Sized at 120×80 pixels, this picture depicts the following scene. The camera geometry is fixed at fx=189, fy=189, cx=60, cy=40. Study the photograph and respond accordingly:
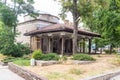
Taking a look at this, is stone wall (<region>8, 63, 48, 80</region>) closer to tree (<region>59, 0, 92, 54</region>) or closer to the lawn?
the lawn

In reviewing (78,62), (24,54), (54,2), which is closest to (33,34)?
(24,54)

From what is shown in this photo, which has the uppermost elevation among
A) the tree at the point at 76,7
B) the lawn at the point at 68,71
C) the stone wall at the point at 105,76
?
the tree at the point at 76,7

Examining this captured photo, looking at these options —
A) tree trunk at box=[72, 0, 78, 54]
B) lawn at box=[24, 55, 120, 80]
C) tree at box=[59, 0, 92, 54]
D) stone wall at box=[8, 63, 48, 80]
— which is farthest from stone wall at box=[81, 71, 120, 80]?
tree at box=[59, 0, 92, 54]

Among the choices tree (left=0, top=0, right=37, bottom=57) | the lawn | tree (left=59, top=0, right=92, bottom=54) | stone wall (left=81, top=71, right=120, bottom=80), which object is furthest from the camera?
tree (left=0, top=0, right=37, bottom=57)

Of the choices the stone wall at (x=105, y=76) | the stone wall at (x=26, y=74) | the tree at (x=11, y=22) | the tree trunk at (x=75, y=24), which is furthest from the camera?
the tree at (x=11, y=22)

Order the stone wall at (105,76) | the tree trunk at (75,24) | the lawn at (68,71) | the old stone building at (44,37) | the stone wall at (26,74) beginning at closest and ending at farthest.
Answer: the stone wall at (26,74) → the stone wall at (105,76) → the lawn at (68,71) → the tree trunk at (75,24) → the old stone building at (44,37)

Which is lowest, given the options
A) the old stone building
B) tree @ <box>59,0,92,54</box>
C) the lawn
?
the lawn

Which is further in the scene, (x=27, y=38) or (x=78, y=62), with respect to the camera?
(x=27, y=38)

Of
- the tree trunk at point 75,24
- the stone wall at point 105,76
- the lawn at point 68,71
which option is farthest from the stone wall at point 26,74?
the tree trunk at point 75,24

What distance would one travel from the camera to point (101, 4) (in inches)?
743

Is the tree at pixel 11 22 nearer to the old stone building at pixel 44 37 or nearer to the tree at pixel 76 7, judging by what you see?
the old stone building at pixel 44 37

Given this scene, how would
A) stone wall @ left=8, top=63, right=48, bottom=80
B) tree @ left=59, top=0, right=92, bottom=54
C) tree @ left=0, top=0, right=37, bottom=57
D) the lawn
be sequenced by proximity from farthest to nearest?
tree @ left=0, top=0, right=37, bottom=57 < tree @ left=59, top=0, right=92, bottom=54 < the lawn < stone wall @ left=8, top=63, right=48, bottom=80

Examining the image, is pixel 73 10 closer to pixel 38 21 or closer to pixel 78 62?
pixel 78 62

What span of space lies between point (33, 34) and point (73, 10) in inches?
319
